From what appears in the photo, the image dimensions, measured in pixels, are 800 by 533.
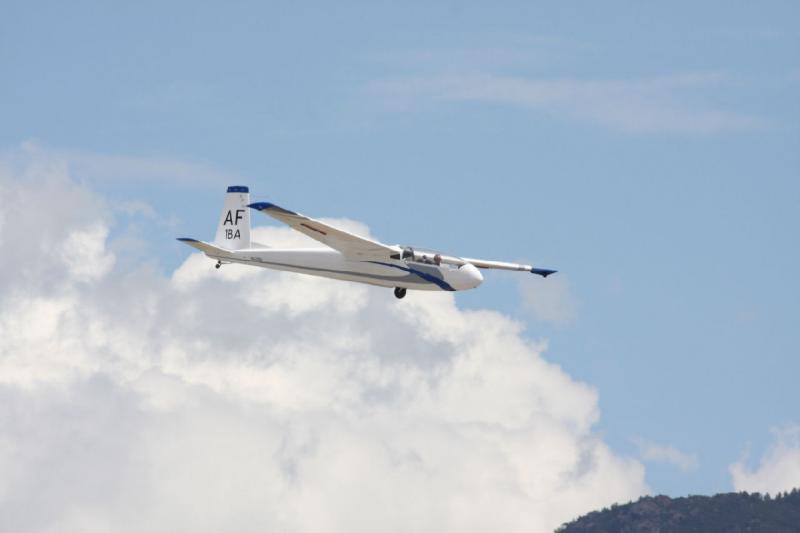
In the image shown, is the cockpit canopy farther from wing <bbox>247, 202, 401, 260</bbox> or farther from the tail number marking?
the tail number marking

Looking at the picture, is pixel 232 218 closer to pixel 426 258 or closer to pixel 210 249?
pixel 210 249

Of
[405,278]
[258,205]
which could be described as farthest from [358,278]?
[258,205]

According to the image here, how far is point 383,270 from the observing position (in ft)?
251

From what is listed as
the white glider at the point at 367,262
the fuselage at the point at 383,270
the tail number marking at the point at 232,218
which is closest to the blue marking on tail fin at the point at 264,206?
the white glider at the point at 367,262

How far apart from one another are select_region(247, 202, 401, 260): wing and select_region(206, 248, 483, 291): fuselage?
1.44 feet

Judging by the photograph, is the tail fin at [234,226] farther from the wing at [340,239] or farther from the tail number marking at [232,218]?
the wing at [340,239]

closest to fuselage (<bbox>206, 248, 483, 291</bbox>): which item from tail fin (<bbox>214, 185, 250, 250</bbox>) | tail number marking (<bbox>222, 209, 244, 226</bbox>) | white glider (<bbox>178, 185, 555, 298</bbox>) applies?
white glider (<bbox>178, 185, 555, 298</bbox>)

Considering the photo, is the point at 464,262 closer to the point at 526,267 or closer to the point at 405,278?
the point at 405,278

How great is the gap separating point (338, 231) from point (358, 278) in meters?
3.32

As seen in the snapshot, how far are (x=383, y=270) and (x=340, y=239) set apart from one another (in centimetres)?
278

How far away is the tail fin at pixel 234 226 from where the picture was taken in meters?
82.9

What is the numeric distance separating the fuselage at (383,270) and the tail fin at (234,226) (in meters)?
3.05

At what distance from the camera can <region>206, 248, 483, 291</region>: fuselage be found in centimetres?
7556

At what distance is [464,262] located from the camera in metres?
76.4
